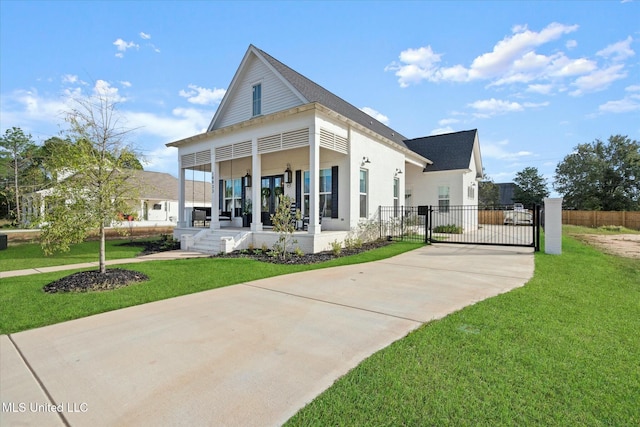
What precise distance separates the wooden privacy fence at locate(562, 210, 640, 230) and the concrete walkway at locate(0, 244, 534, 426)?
33422mm

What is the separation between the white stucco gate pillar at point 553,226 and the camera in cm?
946

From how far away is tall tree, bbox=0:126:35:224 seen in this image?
28.8m

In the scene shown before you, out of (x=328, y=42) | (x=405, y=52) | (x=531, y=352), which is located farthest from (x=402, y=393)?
(x=405, y=52)

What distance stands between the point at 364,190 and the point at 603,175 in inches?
1597

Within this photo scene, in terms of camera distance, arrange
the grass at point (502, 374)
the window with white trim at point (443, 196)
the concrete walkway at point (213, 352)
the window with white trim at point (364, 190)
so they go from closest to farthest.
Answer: the grass at point (502, 374) < the concrete walkway at point (213, 352) < the window with white trim at point (364, 190) < the window with white trim at point (443, 196)

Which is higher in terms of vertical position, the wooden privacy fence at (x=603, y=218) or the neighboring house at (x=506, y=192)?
the neighboring house at (x=506, y=192)

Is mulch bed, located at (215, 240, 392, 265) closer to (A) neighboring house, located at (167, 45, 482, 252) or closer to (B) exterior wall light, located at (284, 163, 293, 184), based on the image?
(A) neighboring house, located at (167, 45, 482, 252)

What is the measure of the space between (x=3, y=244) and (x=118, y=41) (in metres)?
9.58

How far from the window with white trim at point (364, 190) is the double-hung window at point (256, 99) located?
5.36 m

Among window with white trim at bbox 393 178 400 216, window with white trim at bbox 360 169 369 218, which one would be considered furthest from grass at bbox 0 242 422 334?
window with white trim at bbox 393 178 400 216

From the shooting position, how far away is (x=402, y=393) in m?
2.26

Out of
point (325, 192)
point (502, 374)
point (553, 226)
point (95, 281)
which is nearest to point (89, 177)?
point (95, 281)

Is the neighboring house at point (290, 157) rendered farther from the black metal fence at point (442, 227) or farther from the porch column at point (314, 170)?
the black metal fence at point (442, 227)

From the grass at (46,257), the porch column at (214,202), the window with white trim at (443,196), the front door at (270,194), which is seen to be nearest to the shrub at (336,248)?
the front door at (270,194)
